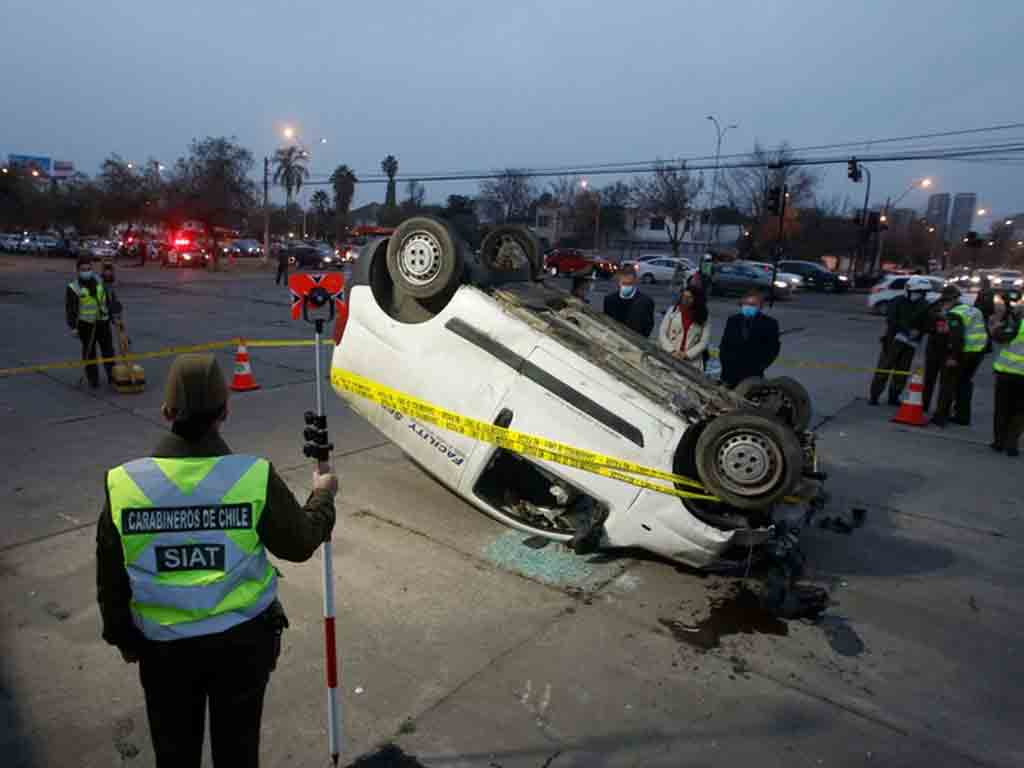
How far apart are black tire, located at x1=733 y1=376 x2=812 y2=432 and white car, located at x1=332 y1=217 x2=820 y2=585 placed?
0.49 metres

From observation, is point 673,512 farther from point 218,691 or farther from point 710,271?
point 710,271

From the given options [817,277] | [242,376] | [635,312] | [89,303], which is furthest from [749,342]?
[817,277]

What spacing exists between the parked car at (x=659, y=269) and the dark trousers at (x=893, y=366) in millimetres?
23298

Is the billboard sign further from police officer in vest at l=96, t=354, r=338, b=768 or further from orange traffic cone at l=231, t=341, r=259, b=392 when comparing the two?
police officer in vest at l=96, t=354, r=338, b=768

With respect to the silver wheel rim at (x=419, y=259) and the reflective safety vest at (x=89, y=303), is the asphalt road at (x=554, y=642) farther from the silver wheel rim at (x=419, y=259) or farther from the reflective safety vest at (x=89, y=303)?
the reflective safety vest at (x=89, y=303)

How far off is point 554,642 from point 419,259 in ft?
7.98

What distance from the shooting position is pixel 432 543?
4.53m

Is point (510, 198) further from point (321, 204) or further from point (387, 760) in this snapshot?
point (387, 760)

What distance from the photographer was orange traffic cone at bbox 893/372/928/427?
8547 millimetres

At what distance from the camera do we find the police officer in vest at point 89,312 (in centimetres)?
800

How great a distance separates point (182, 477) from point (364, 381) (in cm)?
283

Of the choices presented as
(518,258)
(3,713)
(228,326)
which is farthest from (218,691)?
(228,326)

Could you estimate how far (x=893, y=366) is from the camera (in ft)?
31.3

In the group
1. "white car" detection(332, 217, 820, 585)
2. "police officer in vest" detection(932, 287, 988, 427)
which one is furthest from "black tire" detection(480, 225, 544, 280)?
"police officer in vest" detection(932, 287, 988, 427)
